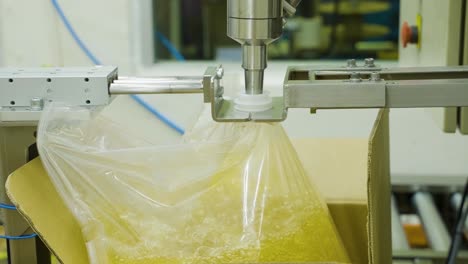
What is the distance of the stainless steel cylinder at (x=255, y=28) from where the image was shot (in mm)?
688

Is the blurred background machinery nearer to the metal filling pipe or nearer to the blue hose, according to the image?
the blue hose

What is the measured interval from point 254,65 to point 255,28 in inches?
2.0

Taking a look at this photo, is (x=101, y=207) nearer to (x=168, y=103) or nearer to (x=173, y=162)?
(x=173, y=162)

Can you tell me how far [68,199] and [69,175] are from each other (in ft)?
0.09

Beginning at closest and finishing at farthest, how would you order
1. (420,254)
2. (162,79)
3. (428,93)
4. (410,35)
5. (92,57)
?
(428,93)
(162,79)
(410,35)
(420,254)
(92,57)

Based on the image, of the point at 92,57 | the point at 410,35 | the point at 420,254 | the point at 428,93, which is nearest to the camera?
the point at 428,93

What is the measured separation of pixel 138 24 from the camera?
5.70 ft

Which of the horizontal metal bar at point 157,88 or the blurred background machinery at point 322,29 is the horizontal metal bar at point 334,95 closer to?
the horizontal metal bar at point 157,88

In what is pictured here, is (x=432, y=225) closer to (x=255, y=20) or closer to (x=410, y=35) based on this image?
(x=410, y=35)

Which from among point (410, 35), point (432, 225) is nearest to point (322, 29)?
point (432, 225)

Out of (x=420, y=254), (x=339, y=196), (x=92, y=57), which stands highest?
(x=92, y=57)

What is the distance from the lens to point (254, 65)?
0.73 m

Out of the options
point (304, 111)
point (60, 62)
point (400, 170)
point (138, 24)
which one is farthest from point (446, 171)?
point (60, 62)

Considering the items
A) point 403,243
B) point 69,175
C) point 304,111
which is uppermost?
point 69,175
